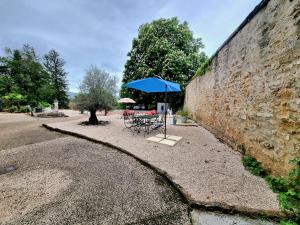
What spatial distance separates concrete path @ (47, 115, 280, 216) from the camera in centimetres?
191

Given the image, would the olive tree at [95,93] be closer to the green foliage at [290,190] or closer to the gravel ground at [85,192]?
the gravel ground at [85,192]

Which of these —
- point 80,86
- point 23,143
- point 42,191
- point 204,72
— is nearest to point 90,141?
point 23,143

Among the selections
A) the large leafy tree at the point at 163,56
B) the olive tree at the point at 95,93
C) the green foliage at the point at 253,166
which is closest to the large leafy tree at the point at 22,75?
the large leafy tree at the point at 163,56

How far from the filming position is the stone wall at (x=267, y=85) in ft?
6.89

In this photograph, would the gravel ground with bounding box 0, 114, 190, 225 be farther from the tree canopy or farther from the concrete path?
the tree canopy

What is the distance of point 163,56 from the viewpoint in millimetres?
17172

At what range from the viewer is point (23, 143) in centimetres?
499

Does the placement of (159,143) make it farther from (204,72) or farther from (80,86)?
(80,86)

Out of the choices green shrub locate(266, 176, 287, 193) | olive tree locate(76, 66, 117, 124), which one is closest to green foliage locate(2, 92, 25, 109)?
olive tree locate(76, 66, 117, 124)

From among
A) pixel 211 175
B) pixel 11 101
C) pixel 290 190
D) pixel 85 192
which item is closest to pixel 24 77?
pixel 11 101

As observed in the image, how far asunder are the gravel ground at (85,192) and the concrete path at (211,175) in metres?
0.24

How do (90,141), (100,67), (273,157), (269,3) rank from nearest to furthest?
(273,157) < (269,3) < (90,141) < (100,67)

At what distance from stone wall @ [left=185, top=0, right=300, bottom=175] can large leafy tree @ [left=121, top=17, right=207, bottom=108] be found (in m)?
12.1

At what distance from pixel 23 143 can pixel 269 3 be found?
24.2ft
